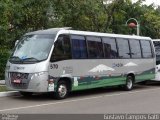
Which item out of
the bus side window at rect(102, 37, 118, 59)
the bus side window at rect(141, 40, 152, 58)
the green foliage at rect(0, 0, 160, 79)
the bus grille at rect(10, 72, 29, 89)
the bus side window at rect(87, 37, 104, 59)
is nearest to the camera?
the bus grille at rect(10, 72, 29, 89)

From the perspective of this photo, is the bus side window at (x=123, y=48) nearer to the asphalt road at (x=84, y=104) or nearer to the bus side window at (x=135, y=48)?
the bus side window at (x=135, y=48)

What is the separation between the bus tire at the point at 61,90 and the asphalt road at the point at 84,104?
0.23 m

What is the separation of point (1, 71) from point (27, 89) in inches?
276

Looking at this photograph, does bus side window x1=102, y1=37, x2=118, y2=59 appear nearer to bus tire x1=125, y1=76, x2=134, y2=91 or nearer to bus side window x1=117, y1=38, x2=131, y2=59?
bus side window x1=117, y1=38, x2=131, y2=59

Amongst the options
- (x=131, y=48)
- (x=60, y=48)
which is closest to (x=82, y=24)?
(x=131, y=48)

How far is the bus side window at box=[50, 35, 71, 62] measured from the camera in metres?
15.3

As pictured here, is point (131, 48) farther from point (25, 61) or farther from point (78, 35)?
point (25, 61)

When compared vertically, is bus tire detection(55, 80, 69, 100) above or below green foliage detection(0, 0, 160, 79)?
below

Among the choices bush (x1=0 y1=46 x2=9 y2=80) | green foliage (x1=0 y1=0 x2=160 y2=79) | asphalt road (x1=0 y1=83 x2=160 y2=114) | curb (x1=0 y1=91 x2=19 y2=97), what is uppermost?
green foliage (x1=0 y1=0 x2=160 y2=79)

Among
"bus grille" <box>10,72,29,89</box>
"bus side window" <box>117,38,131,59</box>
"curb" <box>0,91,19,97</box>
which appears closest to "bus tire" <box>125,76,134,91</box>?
"bus side window" <box>117,38,131,59</box>

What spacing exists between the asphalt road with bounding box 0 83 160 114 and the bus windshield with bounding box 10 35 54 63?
151cm

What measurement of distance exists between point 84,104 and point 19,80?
2.61 meters

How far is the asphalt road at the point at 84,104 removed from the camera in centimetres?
1260

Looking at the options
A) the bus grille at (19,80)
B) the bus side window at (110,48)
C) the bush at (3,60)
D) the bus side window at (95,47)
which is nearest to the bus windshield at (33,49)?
the bus grille at (19,80)
